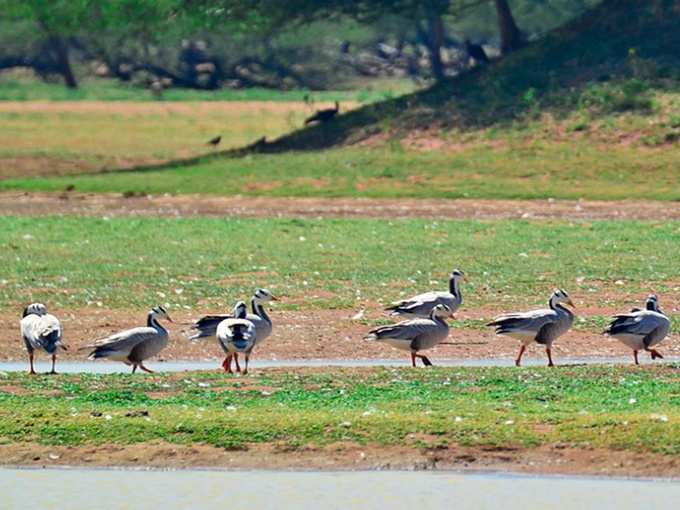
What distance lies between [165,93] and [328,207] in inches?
1632

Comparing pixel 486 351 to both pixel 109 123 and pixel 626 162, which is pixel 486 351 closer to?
pixel 626 162

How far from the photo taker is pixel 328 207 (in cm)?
3359

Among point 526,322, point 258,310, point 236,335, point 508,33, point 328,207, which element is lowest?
point 236,335

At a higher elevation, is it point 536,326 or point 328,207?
point 328,207

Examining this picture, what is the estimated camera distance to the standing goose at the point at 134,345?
649 inches

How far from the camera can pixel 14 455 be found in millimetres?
13422

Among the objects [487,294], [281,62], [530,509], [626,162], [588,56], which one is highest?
[281,62]

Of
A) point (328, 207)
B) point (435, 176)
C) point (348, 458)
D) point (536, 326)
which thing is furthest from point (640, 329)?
point (435, 176)

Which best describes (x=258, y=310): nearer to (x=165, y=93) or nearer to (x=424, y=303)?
(x=424, y=303)

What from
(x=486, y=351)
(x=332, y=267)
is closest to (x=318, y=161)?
(x=332, y=267)

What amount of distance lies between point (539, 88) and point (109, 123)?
20.5 metres

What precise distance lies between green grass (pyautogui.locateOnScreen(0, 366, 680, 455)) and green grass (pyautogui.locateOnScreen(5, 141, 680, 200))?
62.1ft

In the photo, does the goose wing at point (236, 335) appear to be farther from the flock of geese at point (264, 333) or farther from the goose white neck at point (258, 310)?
the goose white neck at point (258, 310)

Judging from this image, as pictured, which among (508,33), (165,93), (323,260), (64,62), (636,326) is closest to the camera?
(636,326)
